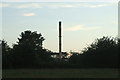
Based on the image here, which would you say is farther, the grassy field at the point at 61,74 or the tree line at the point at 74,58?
the tree line at the point at 74,58

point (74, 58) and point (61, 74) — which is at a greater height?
point (74, 58)

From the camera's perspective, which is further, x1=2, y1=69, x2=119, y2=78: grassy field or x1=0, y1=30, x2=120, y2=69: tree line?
x1=0, y1=30, x2=120, y2=69: tree line

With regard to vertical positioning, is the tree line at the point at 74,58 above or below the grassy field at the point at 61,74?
above

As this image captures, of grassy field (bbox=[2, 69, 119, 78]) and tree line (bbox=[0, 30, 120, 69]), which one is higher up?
tree line (bbox=[0, 30, 120, 69])

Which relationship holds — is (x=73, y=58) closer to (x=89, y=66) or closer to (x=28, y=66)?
(x=89, y=66)

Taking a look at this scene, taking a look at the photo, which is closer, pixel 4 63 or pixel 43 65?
pixel 4 63

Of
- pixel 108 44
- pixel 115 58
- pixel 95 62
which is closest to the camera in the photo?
pixel 115 58

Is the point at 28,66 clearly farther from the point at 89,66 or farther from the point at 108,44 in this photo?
the point at 108,44

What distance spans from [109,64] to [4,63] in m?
13.7

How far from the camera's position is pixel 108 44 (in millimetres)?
47188

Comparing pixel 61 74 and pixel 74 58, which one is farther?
pixel 74 58

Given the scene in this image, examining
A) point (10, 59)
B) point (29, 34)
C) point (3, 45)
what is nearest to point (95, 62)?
point (10, 59)

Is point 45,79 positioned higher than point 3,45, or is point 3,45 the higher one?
point 3,45

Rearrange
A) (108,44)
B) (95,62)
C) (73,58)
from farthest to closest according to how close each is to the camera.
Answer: (73,58), (108,44), (95,62)
